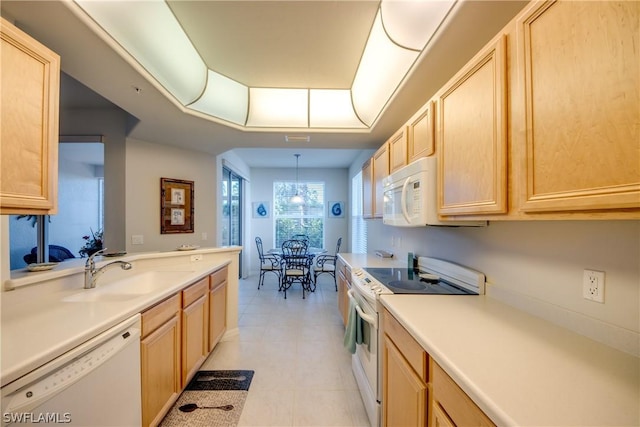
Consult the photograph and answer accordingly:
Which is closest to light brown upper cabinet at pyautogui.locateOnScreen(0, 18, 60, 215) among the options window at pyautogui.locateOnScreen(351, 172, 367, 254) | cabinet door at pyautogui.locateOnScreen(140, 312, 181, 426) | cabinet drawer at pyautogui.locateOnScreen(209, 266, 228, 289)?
cabinet door at pyautogui.locateOnScreen(140, 312, 181, 426)

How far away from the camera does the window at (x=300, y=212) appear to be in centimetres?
648

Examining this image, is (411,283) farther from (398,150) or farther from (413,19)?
(413,19)

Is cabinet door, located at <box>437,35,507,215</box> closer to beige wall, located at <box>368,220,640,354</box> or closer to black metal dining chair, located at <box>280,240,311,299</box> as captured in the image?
beige wall, located at <box>368,220,640,354</box>

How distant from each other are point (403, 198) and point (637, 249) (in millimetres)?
1010

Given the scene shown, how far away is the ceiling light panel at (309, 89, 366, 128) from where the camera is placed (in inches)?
106

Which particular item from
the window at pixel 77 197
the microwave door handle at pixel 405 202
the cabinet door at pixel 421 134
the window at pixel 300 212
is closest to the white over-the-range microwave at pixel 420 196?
the microwave door handle at pixel 405 202

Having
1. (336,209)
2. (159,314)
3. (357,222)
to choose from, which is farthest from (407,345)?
(336,209)

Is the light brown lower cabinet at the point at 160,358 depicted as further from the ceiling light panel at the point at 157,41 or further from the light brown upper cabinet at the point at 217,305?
the ceiling light panel at the point at 157,41

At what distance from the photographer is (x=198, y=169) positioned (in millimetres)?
3484

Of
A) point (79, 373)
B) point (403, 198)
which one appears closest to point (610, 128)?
point (403, 198)

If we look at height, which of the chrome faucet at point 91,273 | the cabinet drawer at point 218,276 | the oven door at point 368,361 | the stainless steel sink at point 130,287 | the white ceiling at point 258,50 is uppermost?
the white ceiling at point 258,50

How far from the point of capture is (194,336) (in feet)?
6.59

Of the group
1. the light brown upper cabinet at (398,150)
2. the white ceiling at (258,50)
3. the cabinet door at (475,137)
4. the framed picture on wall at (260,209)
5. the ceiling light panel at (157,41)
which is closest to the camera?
the cabinet door at (475,137)

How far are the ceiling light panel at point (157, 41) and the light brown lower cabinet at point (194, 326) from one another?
1676 mm
